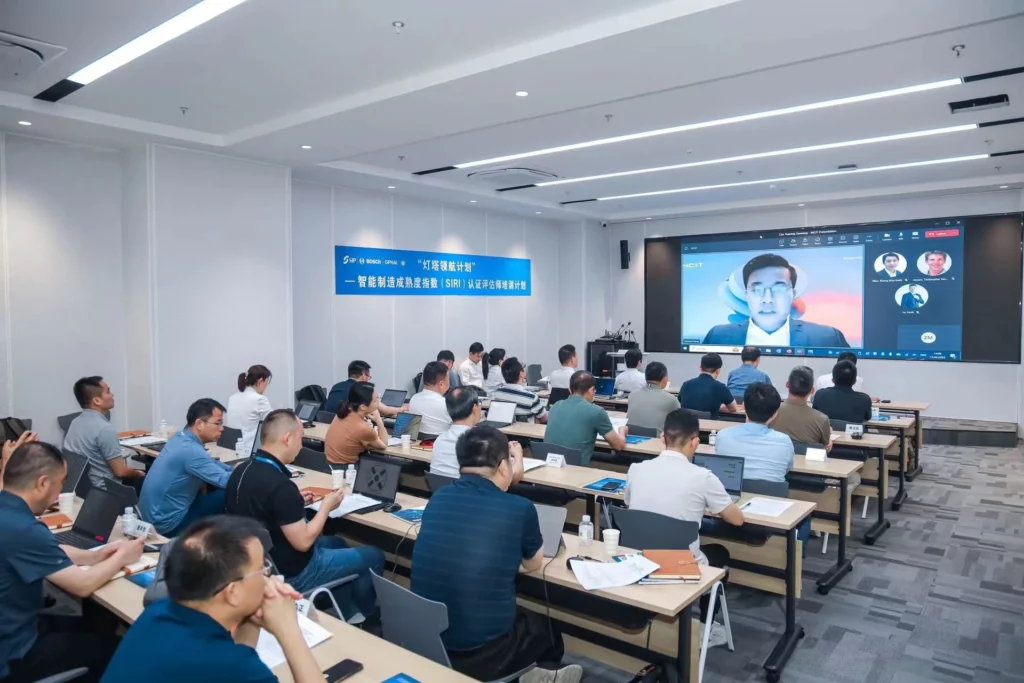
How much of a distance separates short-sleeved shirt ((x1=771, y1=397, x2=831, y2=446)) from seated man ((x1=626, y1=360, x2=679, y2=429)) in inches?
38.8

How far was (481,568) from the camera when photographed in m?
2.41

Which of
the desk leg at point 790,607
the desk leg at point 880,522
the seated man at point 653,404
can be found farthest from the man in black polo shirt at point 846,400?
the desk leg at point 790,607

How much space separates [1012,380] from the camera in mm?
9188

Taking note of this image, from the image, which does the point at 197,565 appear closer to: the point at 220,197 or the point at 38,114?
the point at 38,114

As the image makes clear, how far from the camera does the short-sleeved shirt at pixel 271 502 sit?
2.83m

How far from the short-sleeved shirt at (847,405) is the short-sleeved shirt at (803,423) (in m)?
1.18

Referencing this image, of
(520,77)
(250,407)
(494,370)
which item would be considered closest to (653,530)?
(520,77)

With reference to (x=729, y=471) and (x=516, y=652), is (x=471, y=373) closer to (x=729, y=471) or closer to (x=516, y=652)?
(x=729, y=471)

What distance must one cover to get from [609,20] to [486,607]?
11.1 ft

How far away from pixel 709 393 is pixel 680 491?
360cm

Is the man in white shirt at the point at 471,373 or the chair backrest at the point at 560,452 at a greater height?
the man in white shirt at the point at 471,373

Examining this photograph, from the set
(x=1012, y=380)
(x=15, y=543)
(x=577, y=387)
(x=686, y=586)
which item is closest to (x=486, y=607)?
(x=686, y=586)

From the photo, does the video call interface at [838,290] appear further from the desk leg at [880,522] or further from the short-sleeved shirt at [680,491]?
the short-sleeved shirt at [680,491]

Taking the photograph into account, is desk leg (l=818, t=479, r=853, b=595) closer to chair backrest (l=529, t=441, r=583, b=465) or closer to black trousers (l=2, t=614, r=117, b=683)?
chair backrest (l=529, t=441, r=583, b=465)
